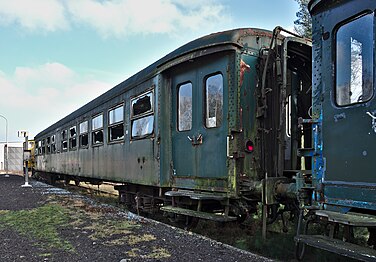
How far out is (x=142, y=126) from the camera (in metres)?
7.97

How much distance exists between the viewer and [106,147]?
33.9 ft

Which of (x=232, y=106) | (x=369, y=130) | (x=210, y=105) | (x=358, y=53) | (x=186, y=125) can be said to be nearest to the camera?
(x=369, y=130)

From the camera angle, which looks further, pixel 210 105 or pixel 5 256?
pixel 210 105

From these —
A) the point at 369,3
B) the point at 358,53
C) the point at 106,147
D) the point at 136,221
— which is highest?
the point at 369,3

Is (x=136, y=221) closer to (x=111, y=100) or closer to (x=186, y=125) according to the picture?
(x=186, y=125)

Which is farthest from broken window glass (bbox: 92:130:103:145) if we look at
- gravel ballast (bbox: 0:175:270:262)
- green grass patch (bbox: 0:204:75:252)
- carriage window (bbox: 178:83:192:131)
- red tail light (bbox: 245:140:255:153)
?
→ red tail light (bbox: 245:140:255:153)

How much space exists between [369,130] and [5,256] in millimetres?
4551

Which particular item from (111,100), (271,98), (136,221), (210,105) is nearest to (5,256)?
(136,221)

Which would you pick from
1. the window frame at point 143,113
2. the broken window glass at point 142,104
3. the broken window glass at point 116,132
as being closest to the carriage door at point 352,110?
the window frame at point 143,113

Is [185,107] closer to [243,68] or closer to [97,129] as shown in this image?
[243,68]

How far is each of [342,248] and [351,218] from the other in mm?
295

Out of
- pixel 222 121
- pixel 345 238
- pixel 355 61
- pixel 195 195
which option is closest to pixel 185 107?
pixel 222 121

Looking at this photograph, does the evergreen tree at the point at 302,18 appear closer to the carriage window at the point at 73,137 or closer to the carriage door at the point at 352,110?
the carriage window at the point at 73,137

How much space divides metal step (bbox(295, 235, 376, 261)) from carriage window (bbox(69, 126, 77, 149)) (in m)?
11.6
